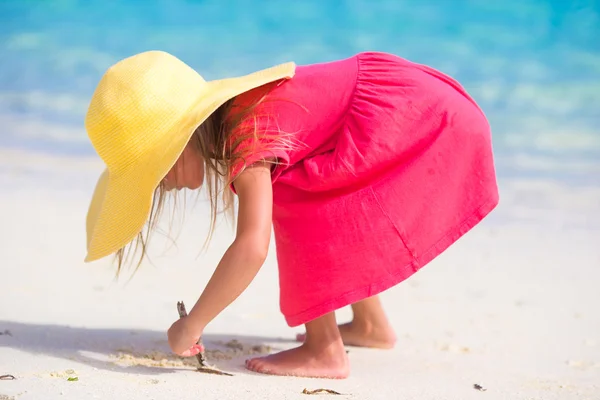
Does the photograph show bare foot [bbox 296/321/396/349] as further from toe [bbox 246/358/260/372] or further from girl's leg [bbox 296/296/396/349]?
toe [bbox 246/358/260/372]

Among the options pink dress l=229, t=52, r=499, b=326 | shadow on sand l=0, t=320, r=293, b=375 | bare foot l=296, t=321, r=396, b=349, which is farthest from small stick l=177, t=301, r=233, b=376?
bare foot l=296, t=321, r=396, b=349

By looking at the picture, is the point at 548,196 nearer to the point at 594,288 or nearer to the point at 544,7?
the point at 594,288

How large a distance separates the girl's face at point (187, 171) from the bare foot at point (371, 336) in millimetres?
602

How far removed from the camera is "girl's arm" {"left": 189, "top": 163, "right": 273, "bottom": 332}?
1.46m

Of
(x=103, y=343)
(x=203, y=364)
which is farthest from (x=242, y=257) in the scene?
A: (x=103, y=343)

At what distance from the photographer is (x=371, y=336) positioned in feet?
6.40

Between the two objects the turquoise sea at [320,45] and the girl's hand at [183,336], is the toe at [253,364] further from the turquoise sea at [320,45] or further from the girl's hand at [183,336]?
the turquoise sea at [320,45]

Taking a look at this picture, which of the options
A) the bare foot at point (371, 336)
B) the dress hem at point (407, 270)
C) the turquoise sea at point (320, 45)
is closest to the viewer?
the dress hem at point (407, 270)

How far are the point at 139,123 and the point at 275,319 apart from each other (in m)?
0.91

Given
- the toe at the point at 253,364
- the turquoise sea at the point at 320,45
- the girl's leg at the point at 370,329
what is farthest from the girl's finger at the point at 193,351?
the turquoise sea at the point at 320,45

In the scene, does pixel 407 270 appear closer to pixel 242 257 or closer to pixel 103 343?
pixel 242 257

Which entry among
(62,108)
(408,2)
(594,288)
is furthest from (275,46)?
(594,288)

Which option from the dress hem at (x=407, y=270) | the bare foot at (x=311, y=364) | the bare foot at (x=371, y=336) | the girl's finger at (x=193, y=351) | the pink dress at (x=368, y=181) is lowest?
the bare foot at (x=311, y=364)

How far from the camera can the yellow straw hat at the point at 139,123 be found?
1.48m
